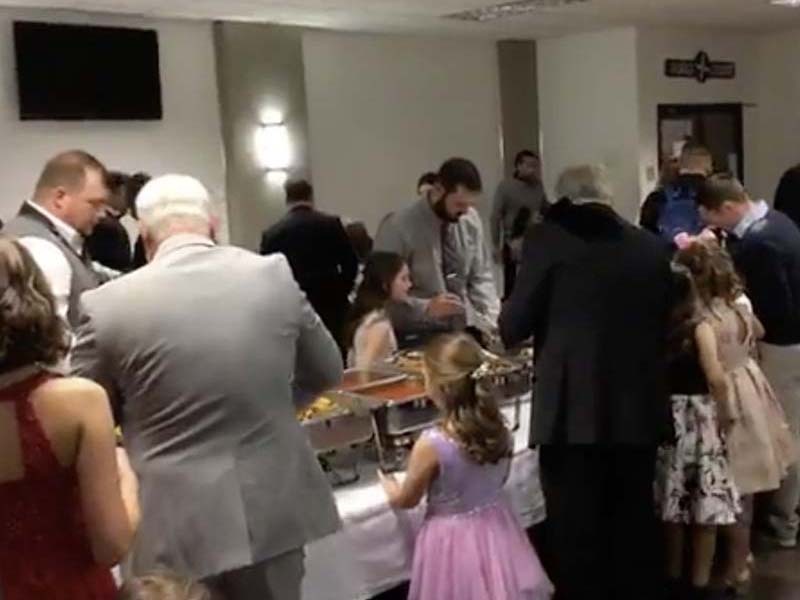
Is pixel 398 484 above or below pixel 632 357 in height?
below

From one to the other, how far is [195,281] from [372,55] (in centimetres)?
595

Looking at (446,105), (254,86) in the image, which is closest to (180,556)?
(254,86)

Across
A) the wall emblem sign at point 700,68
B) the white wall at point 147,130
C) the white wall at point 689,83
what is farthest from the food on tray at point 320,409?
the wall emblem sign at point 700,68

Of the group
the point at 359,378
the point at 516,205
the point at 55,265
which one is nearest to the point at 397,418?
the point at 359,378

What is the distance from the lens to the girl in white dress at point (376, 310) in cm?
341

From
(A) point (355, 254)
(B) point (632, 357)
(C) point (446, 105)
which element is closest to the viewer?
(B) point (632, 357)

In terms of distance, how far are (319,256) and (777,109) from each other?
5.28 m

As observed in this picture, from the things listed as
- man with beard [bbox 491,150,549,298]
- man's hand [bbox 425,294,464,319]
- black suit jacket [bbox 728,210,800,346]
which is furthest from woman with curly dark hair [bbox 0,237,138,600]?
man with beard [bbox 491,150,549,298]

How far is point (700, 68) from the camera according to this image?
28.4ft

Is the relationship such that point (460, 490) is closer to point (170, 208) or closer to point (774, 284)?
point (170, 208)

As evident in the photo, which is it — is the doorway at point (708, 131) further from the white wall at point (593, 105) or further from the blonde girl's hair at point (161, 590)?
the blonde girl's hair at point (161, 590)

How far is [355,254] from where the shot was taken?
5.68 meters

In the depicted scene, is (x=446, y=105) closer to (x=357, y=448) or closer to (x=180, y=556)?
(x=357, y=448)

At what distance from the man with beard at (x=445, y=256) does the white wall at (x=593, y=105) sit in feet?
13.5
